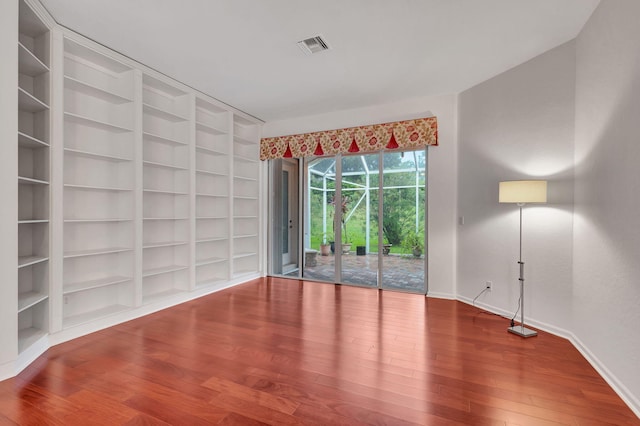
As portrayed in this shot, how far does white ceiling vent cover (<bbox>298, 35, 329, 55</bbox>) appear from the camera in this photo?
3.10 m

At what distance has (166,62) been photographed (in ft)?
11.8

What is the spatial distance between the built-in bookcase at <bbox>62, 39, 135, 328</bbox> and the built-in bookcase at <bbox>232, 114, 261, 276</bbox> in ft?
6.52

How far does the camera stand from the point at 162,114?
413cm

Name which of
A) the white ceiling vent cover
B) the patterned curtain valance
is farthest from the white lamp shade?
the white ceiling vent cover

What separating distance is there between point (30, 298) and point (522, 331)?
4.55m

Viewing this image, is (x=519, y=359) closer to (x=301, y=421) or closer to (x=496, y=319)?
(x=496, y=319)

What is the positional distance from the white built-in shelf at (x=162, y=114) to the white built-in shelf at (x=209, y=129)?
0.30 m

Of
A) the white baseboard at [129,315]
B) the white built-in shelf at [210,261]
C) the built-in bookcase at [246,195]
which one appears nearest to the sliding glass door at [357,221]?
the built-in bookcase at [246,195]

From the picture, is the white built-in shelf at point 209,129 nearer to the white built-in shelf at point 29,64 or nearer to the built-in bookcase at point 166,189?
the built-in bookcase at point 166,189

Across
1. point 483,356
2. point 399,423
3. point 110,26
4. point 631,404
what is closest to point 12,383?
point 399,423

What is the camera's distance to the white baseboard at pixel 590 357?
6.63ft

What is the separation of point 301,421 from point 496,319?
2766 mm

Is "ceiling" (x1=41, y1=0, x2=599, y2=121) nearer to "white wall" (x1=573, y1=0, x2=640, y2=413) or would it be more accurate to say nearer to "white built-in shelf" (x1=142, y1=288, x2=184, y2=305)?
"white wall" (x1=573, y1=0, x2=640, y2=413)

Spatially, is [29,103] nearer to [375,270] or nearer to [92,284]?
[92,284]
